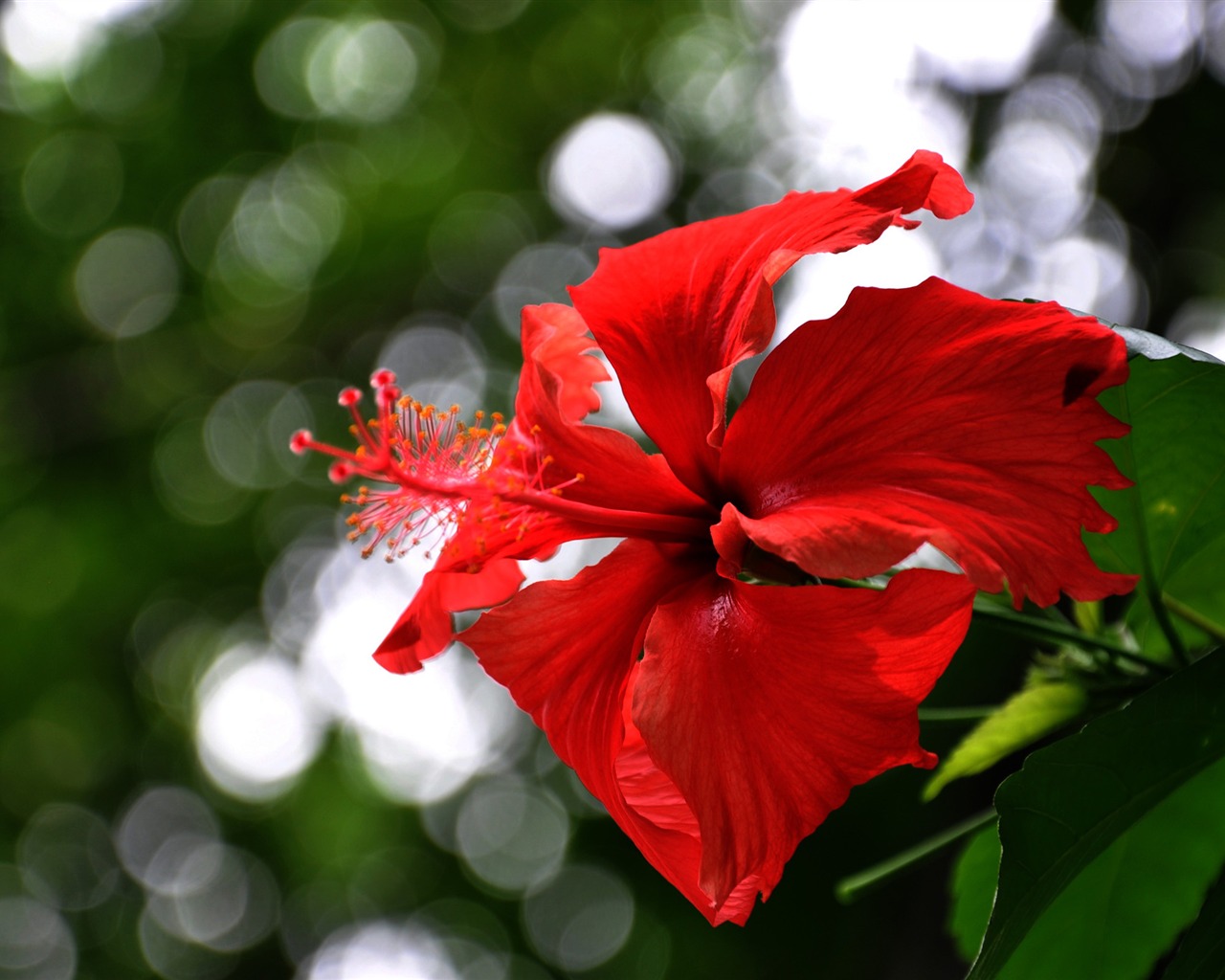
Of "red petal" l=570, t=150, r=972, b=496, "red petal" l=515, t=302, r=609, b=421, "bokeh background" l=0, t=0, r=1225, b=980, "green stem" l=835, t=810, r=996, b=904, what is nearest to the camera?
"red petal" l=570, t=150, r=972, b=496

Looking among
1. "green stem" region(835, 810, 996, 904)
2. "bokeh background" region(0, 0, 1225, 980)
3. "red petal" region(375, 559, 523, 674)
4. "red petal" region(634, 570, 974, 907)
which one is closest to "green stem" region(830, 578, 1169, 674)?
"red petal" region(634, 570, 974, 907)

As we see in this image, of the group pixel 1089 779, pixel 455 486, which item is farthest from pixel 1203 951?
pixel 455 486

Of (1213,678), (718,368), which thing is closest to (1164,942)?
(1213,678)

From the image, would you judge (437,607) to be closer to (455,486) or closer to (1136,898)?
(455,486)

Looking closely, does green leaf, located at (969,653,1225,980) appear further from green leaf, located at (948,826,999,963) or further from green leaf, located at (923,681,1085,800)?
green leaf, located at (948,826,999,963)

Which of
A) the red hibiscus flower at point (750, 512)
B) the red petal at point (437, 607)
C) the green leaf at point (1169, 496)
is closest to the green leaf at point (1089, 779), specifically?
the red hibiscus flower at point (750, 512)

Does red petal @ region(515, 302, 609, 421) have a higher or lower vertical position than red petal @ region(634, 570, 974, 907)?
higher
